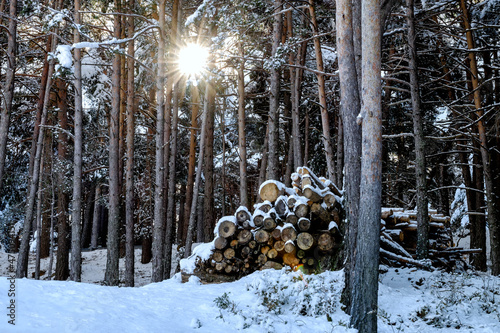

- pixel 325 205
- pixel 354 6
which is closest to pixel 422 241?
pixel 325 205

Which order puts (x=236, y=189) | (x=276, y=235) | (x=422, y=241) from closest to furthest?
(x=276, y=235) → (x=422, y=241) → (x=236, y=189)

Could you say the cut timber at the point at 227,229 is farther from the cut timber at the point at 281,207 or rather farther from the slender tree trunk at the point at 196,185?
the slender tree trunk at the point at 196,185

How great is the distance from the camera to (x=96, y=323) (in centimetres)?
324

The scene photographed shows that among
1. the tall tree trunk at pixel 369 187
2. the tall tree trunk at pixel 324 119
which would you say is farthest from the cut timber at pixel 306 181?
the tall tree trunk at pixel 369 187

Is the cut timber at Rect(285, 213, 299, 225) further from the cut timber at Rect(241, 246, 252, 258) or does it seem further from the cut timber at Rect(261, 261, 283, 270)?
the cut timber at Rect(241, 246, 252, 258)

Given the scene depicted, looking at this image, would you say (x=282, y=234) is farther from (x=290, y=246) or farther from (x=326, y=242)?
(x=326, y=242)

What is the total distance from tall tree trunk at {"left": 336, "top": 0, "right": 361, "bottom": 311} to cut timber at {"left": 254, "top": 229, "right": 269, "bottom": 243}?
2108 millimetres

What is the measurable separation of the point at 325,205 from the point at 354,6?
418 centimetres

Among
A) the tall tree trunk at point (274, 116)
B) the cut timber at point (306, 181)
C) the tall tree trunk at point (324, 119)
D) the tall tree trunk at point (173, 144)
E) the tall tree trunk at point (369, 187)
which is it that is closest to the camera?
the tall tree trunk at point (369, 187)

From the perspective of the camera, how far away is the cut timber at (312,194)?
7355 mm

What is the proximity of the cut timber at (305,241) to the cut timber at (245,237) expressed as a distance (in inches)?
42.8

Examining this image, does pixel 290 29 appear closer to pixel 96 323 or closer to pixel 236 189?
pixel 96 323

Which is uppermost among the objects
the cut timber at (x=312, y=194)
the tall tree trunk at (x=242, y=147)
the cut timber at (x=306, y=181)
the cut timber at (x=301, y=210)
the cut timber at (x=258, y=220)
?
the tall tree trunk at (x=242, y=147)

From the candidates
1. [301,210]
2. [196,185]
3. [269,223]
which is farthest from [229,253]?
[196,185]
